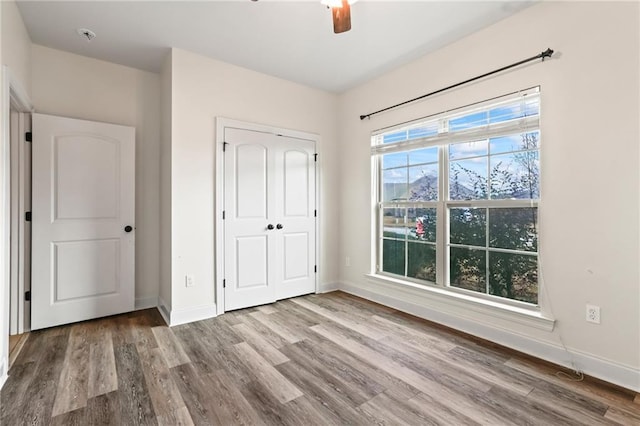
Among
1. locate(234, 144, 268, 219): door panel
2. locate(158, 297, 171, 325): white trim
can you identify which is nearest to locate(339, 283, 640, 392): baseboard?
locate(234, 144, 268, 219): door panel

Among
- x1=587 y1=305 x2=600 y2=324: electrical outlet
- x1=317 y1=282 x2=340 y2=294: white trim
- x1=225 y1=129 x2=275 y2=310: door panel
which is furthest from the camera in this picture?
x1=317 y1=282 x2=340 y2=294: white trim

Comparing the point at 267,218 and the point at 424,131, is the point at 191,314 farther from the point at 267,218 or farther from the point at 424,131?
the point at 424,131

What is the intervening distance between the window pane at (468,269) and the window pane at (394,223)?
0.64 m

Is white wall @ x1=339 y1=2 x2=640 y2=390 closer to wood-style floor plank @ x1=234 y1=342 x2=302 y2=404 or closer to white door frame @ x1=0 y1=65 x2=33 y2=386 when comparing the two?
wood-style floor plank @ x1=234 y1=342 x2=302 y2=404

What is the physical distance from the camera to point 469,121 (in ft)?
9.59

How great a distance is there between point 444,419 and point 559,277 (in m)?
1.43

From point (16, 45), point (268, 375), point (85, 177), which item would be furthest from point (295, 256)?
point (16, 45)

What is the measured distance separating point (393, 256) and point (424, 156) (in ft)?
4.01

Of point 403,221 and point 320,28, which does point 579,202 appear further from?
point 320,28

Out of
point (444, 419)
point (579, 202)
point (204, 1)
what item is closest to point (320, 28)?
point (204, 1)

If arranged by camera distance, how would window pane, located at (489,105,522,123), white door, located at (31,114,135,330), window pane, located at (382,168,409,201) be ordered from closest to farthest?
window pane, located at (489,105,522,123) < white door, located at (31,114,135,330) < window pane, located at (382,168,409,201)

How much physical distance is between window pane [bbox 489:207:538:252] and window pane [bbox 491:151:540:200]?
5.1 inches

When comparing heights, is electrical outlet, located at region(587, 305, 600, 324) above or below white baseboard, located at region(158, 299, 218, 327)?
above

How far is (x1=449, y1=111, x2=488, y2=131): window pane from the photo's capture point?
9.21 feet
